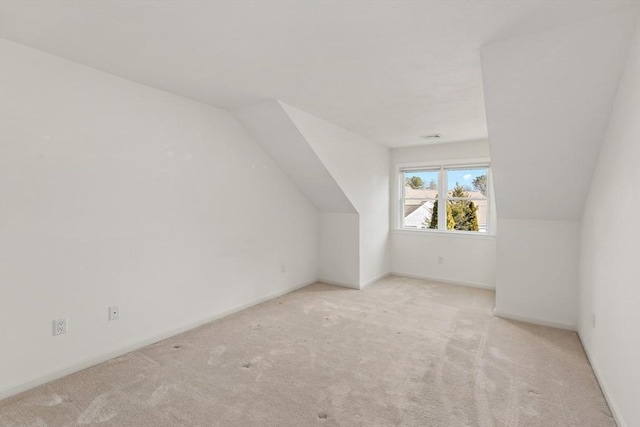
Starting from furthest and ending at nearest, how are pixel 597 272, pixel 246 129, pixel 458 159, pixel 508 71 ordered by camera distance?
pixel 458 159
pixel 246 129
pixel 597 272
pixel 508 71

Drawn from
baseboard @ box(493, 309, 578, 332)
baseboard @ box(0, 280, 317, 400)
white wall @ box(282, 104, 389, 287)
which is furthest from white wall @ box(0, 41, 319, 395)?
baseboard @ box(493, 309, 578, 332)

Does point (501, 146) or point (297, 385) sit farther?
point (501, 146)

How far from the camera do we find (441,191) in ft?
17.1

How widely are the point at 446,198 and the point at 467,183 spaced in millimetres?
380

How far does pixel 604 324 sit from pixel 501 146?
4.81ft

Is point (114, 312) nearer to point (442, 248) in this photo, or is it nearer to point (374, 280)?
point (374, 280)

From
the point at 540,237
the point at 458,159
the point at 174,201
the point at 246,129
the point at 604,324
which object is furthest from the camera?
the point at 458,159

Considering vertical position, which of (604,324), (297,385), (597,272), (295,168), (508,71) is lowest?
(297,385)

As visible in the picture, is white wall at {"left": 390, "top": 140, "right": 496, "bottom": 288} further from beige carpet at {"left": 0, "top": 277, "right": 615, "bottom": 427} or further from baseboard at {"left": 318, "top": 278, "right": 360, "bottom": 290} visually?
beige carpet at {"left": 0, "top": 277, "right": 615, "bottom": 427}

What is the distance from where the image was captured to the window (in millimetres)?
4934

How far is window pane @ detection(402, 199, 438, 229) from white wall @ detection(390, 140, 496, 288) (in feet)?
0.62

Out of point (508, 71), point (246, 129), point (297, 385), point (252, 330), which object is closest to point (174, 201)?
point (246, 129)

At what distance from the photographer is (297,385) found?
7.46 feet

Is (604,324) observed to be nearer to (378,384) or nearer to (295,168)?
(378,384)
